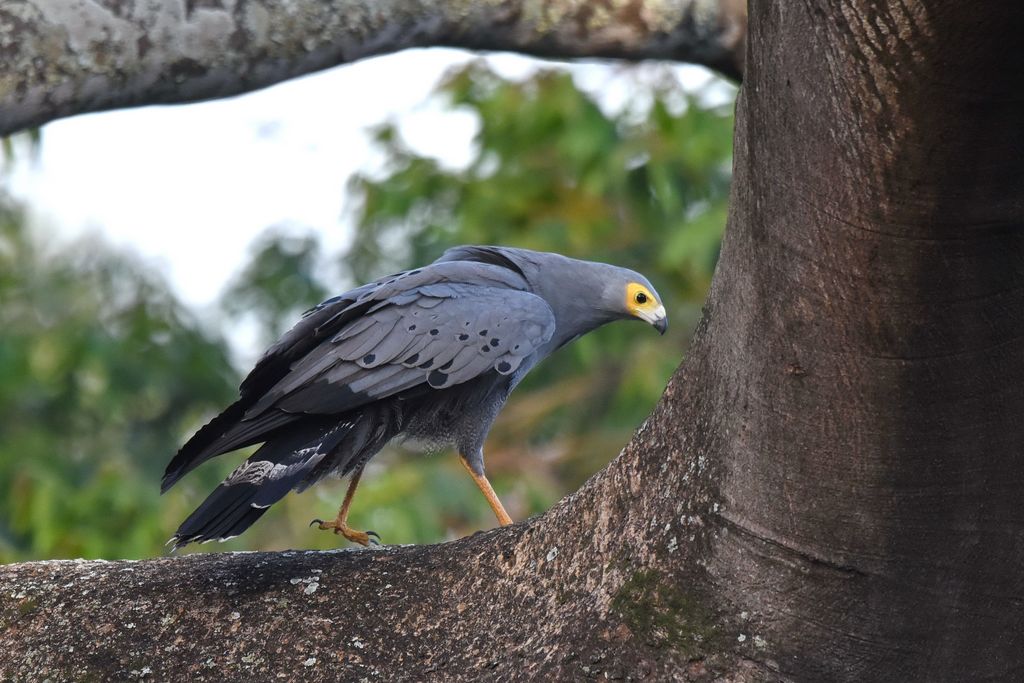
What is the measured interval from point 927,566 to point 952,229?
0.64 metres

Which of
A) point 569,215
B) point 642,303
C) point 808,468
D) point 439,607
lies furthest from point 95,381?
point 808,468

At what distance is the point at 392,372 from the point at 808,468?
209 cm

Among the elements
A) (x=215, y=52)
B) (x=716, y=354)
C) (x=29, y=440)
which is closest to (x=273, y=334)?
(x=29, y=440)

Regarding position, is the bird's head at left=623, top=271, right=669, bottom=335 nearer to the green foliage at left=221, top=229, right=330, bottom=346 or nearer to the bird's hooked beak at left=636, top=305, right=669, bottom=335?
the bird's hooked beak at left=636, top=305, right=669, bottom=335

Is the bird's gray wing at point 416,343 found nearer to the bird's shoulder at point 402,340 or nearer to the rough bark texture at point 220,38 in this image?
the bird's shoulder at point 402,340

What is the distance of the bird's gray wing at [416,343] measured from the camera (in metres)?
3.85

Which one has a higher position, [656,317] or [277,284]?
[656,317]

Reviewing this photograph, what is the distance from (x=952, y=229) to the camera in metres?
2.00

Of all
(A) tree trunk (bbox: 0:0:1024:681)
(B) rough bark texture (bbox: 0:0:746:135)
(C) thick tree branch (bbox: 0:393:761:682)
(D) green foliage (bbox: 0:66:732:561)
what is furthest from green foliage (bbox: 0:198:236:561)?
(A) tree trunk (bbox: 0:0:1024:681)

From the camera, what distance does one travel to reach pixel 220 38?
350 cm

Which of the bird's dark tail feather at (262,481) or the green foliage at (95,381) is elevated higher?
the bird's dark tail feather at (262,481)

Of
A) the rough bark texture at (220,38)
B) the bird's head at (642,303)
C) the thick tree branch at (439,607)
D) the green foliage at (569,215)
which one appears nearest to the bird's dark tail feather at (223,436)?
the thick tree branch at (439,607)

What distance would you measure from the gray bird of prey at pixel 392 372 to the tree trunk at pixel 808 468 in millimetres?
692

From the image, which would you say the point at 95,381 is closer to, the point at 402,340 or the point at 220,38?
the point at 402,340
